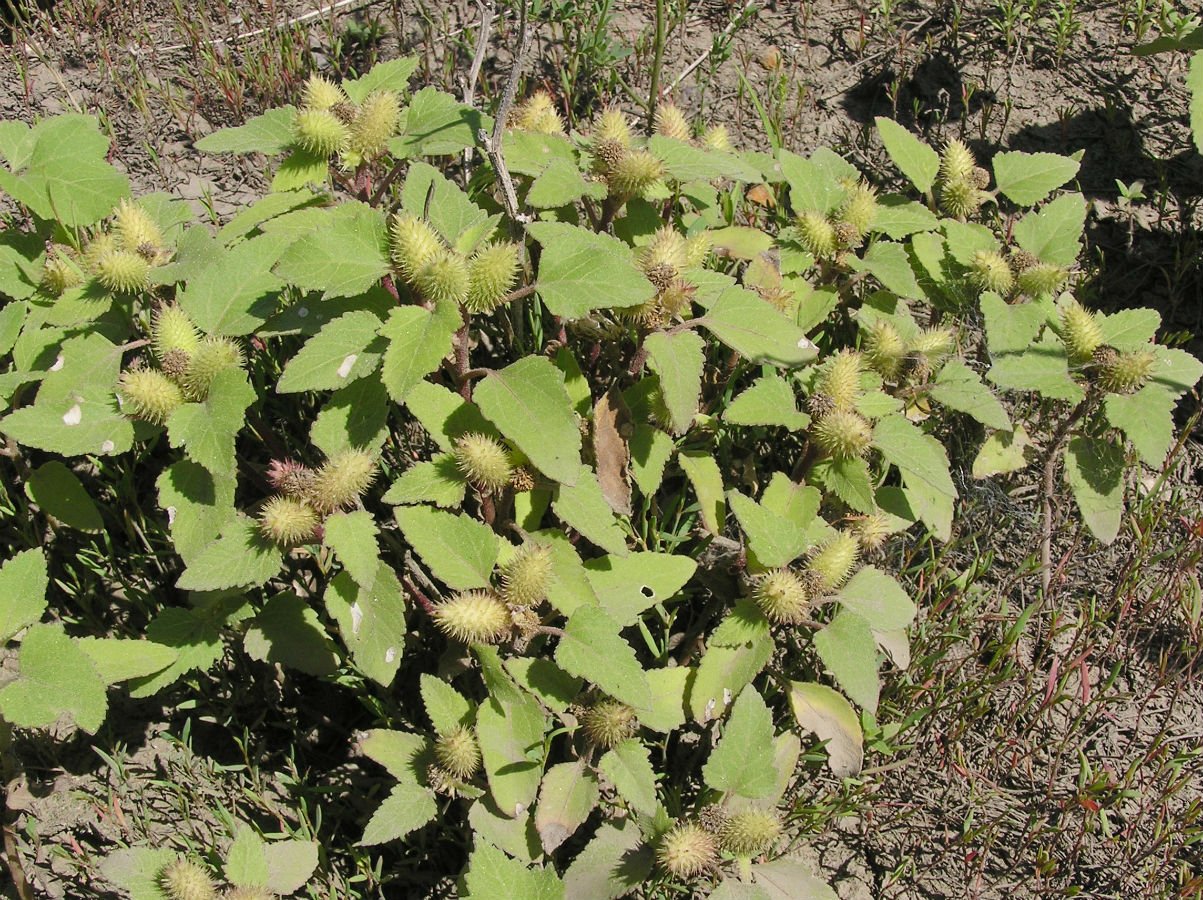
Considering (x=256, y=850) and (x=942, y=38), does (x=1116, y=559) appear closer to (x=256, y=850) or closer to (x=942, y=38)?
(x=942, y=38)

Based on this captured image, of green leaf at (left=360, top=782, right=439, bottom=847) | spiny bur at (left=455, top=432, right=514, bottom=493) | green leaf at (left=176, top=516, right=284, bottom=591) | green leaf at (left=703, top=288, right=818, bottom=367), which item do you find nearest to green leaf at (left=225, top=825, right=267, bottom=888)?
green leaf at (left=360, top=782, right=439, bottom=847)

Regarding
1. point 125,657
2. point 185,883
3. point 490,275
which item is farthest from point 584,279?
point 185,883

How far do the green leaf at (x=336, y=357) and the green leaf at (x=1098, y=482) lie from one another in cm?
195

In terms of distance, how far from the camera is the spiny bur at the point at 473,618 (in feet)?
7.22

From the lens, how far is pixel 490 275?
7.56ft

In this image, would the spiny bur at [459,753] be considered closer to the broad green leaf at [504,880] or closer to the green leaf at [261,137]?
the broad green leaf at [504,880]

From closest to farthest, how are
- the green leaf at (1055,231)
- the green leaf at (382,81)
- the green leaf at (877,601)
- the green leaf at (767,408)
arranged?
the green leaf at (877,601), the green leaf at (767,408), the green leaf at (382,81), the green leaf at (1055,231)

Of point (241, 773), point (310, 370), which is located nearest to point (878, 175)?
point (310, 370)

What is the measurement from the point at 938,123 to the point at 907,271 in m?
1.46

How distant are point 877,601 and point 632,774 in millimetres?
725

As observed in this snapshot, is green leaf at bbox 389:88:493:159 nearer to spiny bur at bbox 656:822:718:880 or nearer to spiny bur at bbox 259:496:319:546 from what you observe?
spiny bur at bbox 259:496:319:546

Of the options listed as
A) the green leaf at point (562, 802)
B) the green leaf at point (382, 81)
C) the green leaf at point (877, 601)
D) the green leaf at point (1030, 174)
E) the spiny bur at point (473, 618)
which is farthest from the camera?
the green leaf at point (1030, 174)

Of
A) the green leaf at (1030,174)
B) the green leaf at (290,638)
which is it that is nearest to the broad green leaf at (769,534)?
the green leaf at (290,638)

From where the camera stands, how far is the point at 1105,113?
4105mm
